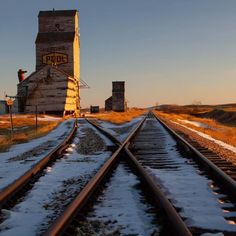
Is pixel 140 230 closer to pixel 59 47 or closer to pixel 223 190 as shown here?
pixel 223 190

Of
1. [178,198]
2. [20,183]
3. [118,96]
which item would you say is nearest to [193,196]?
[178,198]

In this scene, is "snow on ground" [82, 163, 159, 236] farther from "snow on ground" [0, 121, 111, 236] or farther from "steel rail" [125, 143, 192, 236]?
"snow on ground" [0, 121, 111, 236]

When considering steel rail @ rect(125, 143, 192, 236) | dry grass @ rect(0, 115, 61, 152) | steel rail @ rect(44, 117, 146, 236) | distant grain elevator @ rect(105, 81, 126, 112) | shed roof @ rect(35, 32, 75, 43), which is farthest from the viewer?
distant grain elevator @ rect(105, 81, 126, 112)

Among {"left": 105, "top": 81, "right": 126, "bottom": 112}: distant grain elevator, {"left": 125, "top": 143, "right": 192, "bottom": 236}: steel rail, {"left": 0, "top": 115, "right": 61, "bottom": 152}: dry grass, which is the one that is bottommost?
{"left": 0, "top": 115, "right": 61, "bottom": 152}: dry grass

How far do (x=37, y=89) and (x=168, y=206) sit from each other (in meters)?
45.2

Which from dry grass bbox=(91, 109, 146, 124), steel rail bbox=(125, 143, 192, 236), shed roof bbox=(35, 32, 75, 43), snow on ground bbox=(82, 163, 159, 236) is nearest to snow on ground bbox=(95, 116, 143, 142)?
dry grass bbox=(91, 109, 146, 124)

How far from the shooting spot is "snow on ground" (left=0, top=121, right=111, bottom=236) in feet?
14.5

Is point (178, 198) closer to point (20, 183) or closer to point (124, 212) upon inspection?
point (124, 212)

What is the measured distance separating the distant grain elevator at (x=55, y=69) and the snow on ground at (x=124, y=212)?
42292 millimetres

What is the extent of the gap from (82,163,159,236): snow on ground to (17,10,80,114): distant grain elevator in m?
42.3

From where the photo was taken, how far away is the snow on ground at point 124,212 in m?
4.18

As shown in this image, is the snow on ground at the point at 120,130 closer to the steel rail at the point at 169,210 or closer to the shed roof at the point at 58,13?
the steel rail at the point at 169,210

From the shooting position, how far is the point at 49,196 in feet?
19.2

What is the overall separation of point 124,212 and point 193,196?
4.06ft
